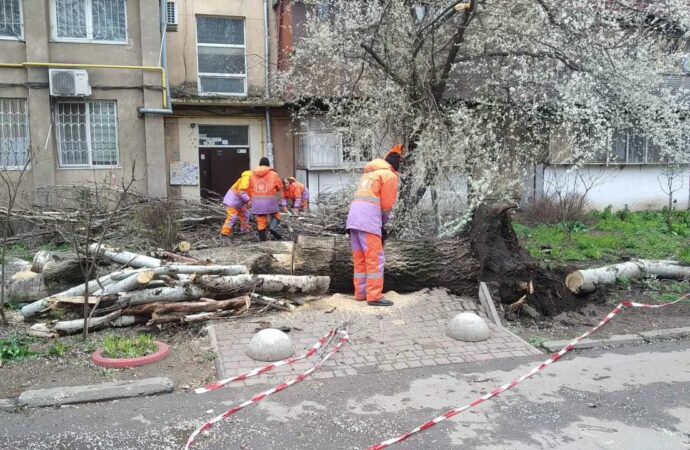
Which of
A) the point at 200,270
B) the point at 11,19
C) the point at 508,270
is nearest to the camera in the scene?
the point at 200,270

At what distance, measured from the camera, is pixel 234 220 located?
1023cm

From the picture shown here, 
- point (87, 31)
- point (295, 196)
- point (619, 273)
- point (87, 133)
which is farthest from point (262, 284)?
point (87, 31)

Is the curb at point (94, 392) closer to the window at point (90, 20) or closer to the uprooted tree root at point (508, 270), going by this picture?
the uprooted tree root at point (508, 270)

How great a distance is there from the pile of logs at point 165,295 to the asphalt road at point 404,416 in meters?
1.65

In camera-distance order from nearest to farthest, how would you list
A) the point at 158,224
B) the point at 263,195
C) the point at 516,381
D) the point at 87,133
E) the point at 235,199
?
the point at 516,381, the point at 158,224, the point at 263,195, the point at 235,199, the point at 87,133

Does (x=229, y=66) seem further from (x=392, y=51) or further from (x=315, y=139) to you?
(x=392, y=51)

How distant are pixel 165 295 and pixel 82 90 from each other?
8441 millimetres

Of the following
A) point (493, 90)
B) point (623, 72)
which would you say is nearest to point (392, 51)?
point (493, 90)

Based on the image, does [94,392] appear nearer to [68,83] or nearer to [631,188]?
[68,83]

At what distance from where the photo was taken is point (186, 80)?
48.9ft

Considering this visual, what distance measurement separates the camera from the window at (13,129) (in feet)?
41.3

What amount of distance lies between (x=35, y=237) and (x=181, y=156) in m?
5.68

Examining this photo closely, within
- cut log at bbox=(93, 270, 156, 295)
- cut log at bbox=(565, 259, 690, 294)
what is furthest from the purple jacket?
cut log at bbox=(565, 259, 690, 294)

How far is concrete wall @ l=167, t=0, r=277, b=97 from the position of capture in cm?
1477
